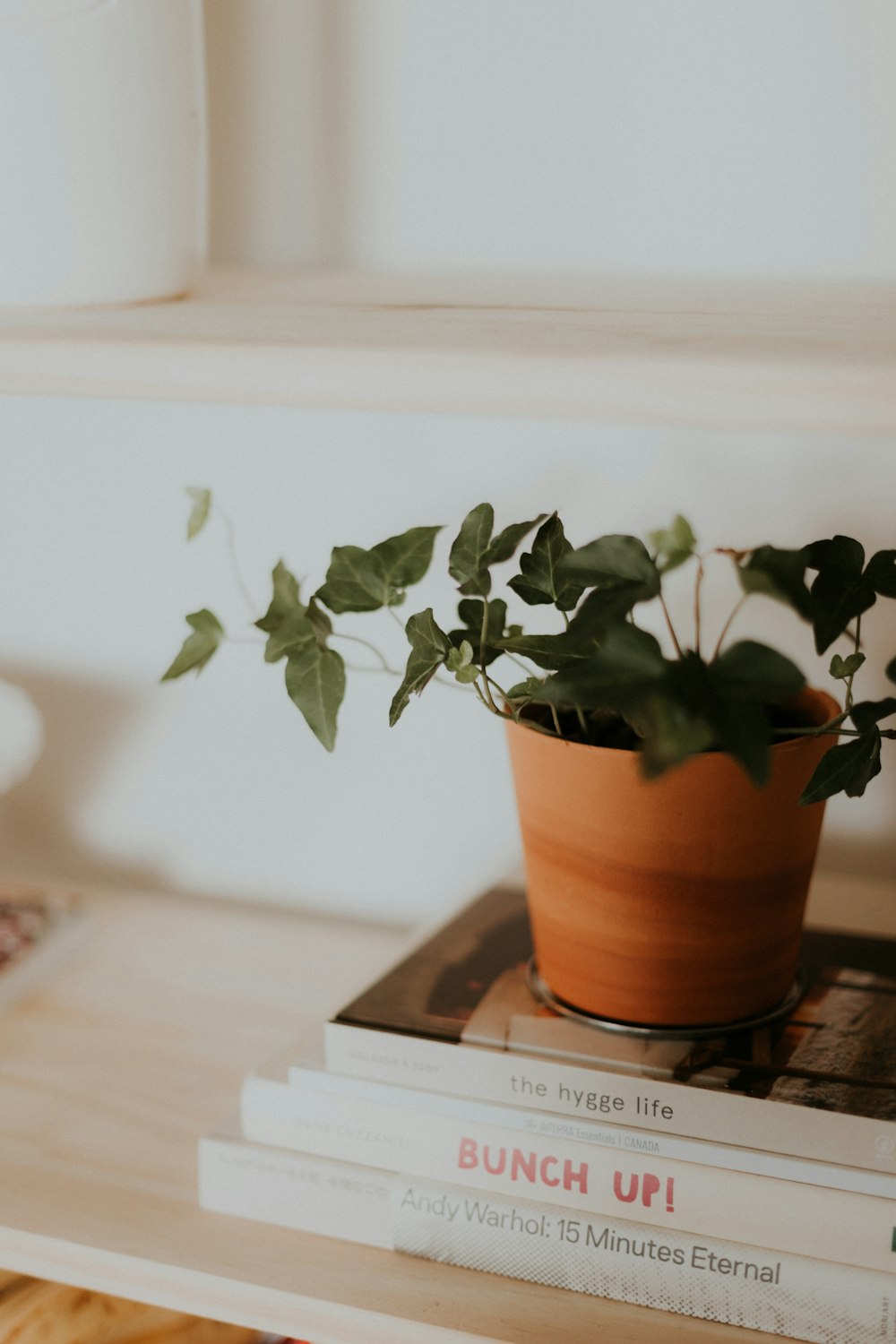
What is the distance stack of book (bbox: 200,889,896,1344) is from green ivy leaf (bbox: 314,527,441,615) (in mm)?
201

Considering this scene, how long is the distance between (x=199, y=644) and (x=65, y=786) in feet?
1.19

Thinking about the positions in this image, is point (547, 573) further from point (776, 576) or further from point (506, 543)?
point (776, 576)

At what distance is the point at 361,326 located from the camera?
540 millimetres

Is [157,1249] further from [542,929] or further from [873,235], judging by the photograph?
[873,235]

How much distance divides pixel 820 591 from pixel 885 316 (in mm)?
123

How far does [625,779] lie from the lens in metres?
0.58

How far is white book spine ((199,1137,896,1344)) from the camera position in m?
0.54

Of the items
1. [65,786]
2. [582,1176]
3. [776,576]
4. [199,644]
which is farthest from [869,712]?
[65,786]

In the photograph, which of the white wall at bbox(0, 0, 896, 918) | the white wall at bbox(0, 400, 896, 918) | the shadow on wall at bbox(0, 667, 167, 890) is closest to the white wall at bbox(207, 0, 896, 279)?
the white wall at bbox(0, 0, 896, 918)

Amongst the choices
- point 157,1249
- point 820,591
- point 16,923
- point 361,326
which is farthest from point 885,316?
point 16,923

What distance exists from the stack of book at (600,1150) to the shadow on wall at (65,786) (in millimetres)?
401

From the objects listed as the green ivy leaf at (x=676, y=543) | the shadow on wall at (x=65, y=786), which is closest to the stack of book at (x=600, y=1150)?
the green ivy leaf at (x=676, y=543)

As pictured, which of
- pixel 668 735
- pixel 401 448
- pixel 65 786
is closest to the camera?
pixel 668 735

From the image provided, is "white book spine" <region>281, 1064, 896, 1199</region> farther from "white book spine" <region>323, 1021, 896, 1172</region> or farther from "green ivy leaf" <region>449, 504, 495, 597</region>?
"green ivy leaf" <region>449, 504, 495, 597</region>
